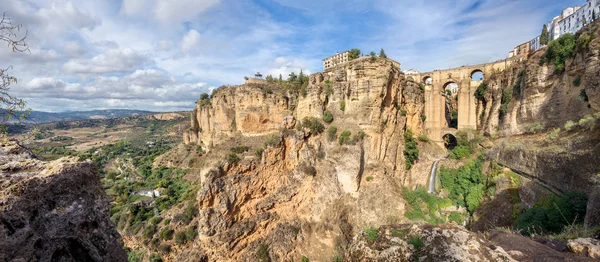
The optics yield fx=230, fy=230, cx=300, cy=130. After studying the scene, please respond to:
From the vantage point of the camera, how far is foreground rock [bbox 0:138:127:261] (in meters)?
2.30

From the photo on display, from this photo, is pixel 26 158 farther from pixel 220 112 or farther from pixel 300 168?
pixel 220 112

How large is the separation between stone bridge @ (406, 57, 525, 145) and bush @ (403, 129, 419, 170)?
155 inches

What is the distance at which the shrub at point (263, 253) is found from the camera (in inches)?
603

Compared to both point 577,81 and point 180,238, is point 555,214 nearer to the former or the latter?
point 577,81

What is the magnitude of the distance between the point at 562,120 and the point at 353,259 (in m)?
16.8

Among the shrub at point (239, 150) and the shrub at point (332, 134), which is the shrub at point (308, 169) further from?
the shrub at point (239, 150)

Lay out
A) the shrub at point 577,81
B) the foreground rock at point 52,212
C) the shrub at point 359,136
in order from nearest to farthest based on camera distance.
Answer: the foreground rock at point 52,212 < the shrub at point 577,81 < the shrub at point 359,136

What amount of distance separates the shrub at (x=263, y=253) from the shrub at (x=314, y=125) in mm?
8969

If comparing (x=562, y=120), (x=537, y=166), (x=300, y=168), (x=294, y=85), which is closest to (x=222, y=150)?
(x=300, y=168)

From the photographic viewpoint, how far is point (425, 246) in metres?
4.78

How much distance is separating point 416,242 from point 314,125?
13.7m

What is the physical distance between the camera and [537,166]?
11.6 m

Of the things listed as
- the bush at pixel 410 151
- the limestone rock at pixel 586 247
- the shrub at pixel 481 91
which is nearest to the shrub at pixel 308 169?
the bush at pixel 410 151

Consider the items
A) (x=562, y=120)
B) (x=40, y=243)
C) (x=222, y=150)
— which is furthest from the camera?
(x=222, y=150)
